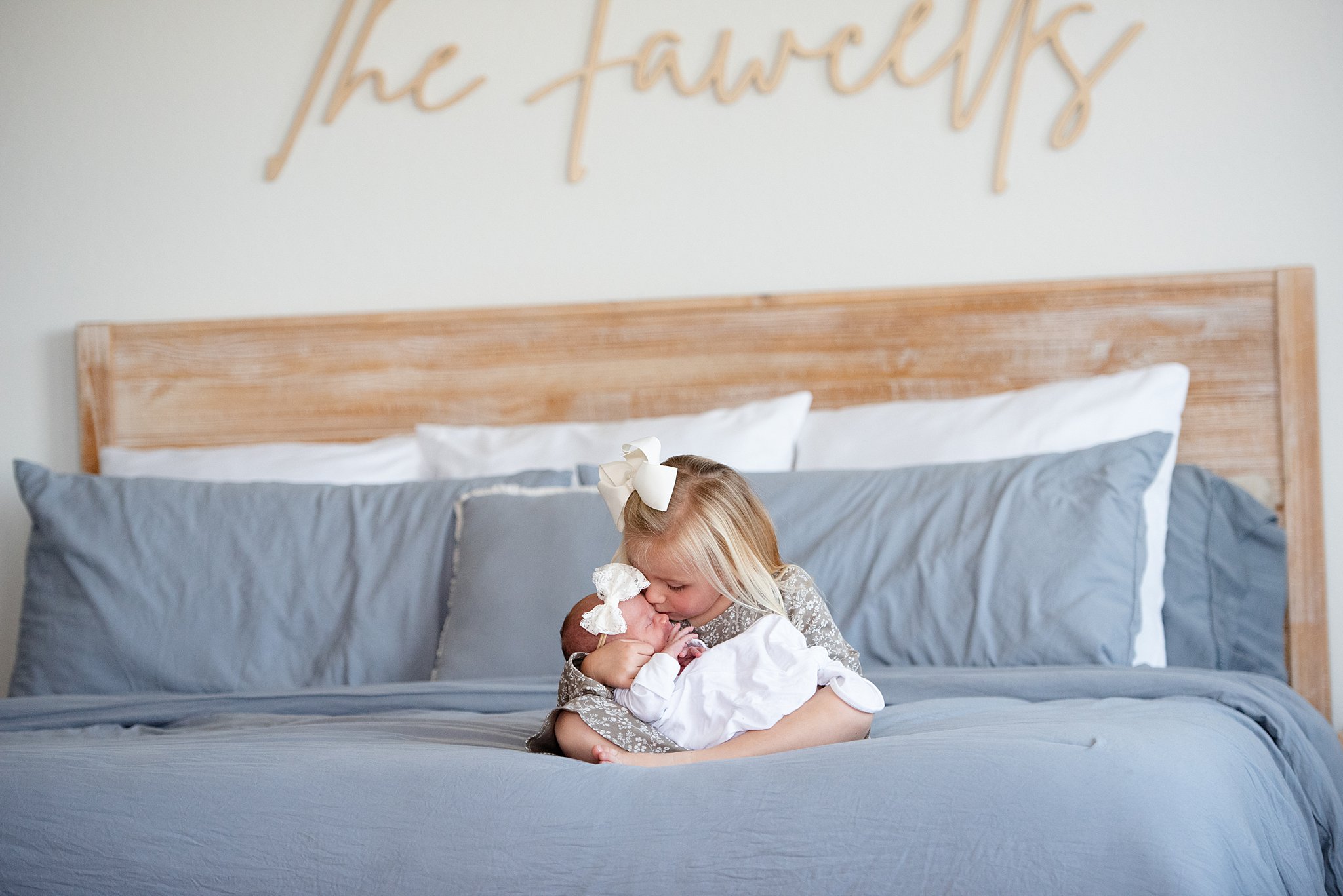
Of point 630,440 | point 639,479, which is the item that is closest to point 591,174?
point 630,440

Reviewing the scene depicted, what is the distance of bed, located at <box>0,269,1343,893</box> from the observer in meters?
0.87

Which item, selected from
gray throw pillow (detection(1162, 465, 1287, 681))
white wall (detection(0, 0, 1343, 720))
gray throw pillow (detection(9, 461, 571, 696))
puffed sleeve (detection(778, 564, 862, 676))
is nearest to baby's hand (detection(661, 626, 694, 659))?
puffed sleeve (detection(778, 564, 862, 676))

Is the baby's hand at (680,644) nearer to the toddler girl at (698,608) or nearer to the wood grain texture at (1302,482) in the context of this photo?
the toddler girl at (698,608)

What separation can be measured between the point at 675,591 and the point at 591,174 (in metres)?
1.41

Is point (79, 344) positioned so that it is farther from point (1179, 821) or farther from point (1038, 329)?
point (1179, 821)

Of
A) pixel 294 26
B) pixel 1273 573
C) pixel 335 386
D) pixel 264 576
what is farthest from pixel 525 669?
pixel 294 26

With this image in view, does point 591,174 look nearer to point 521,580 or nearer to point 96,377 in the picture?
point 521,580

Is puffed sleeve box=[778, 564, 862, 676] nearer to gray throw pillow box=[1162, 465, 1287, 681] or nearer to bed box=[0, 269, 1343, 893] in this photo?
bed box=[0, 269, 1343, 893]

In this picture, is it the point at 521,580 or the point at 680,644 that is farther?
the point at 521,580

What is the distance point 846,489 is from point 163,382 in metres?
1.52

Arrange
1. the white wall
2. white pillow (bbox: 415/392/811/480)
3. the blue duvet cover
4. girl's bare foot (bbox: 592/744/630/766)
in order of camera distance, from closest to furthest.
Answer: the blue duvet cover, girl's bare foot (bbox: 592/744/630/766), white pillow (bbox: 415/392/811/480), the white wall

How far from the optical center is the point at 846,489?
1.88 m

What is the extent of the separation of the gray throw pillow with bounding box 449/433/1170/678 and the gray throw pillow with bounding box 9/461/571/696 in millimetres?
119

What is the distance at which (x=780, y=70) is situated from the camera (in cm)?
235
